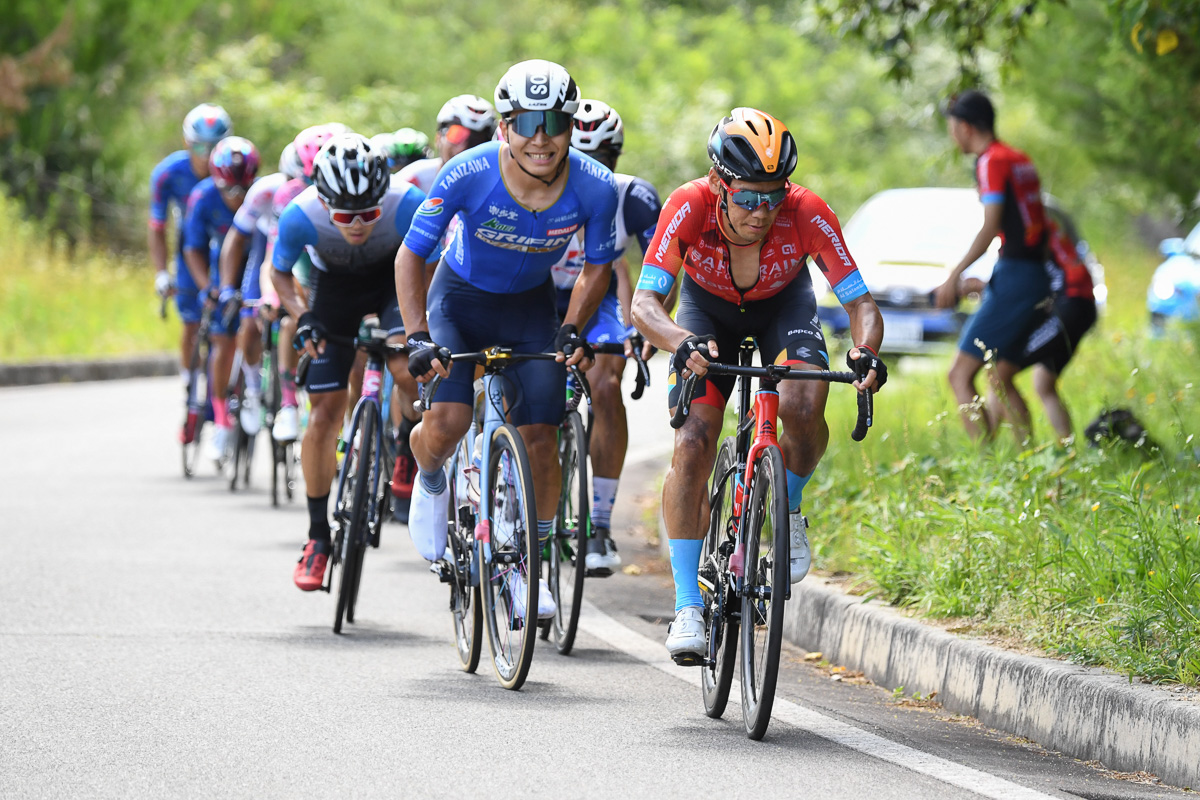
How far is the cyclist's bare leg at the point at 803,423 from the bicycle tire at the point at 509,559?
89 centimetres

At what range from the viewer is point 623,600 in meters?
8.42

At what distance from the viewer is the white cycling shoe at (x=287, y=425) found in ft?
32.5

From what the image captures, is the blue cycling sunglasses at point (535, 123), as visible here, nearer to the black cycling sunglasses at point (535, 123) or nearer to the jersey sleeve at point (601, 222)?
the black cycling sunglasses at point (535, 123)

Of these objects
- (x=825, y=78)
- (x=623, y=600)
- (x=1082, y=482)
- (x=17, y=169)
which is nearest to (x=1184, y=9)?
(x=1082, y=482)

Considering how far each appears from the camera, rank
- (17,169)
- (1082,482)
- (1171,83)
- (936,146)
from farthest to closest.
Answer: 1. (936,146)
2. (17,169)
3. (1171,83)
4. (1082,482)

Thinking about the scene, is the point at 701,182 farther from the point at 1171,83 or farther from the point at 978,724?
the point at 1171,83

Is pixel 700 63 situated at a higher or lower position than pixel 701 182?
higher

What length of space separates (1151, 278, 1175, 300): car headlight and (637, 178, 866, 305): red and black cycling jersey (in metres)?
14.4

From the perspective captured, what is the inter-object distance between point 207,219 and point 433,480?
6299 mm

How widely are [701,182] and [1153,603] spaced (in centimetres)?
205

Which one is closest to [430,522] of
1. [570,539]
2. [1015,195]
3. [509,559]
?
[509,559]

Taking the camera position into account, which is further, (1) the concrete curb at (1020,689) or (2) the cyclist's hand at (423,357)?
(2) the cyclist's hand at (423,357)

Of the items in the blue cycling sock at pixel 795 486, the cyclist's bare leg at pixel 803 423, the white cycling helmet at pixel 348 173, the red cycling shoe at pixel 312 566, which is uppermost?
the white cycling helmet at pixel 348 173

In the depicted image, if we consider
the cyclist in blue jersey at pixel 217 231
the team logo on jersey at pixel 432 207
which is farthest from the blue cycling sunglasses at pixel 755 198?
the cyclist in blue jersey at pixel 217 231
